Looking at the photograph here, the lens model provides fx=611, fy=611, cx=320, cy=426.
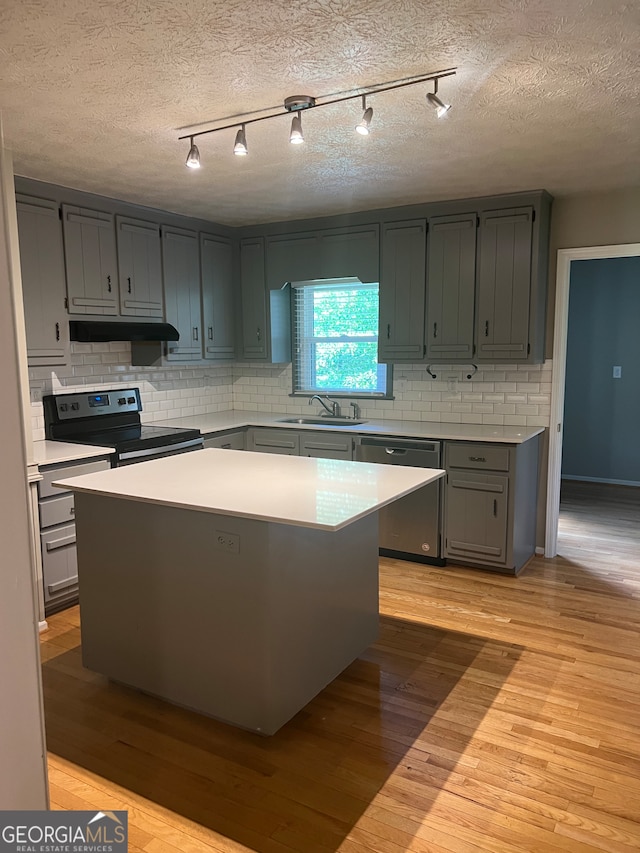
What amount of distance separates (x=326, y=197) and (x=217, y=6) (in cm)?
240

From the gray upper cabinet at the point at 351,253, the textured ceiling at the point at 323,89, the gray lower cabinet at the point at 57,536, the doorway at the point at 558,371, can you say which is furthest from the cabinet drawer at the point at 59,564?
the doorway at the point at 558,371

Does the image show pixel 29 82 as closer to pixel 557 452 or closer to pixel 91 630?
pixel 91 630

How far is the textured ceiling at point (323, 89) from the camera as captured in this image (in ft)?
5.95

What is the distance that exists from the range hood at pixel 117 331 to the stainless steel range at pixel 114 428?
48 centimetres

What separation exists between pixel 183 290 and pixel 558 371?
2.79 m

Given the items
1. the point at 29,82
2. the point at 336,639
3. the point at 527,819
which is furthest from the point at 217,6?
the point at 527,819

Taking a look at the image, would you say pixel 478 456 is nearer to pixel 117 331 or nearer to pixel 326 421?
pixel 326 421

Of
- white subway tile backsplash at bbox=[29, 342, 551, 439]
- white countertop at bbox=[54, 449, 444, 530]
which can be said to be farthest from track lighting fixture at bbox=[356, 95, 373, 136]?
white subway tile backsplash at bbox=[29, 342, 551, 439]

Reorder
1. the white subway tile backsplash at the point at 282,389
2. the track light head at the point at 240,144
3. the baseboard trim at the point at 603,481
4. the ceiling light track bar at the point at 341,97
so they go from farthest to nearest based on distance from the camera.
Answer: the baseboard trim at the point at 603,481 → the white subway tile backsplash at the point at 282,389 → the track light head at the point at 240,144 → the ceiling light track bar at the point at 341,97

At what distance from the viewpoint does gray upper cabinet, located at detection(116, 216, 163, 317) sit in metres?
4.14

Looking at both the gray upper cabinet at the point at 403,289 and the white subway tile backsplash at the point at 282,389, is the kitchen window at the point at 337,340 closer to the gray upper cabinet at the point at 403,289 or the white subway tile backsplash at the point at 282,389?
the white subway tile backsplash at the point at 282,389

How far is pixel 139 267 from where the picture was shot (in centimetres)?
425

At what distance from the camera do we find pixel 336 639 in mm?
2652

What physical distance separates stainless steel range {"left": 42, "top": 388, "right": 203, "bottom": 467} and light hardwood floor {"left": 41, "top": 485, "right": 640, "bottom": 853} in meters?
1.07
